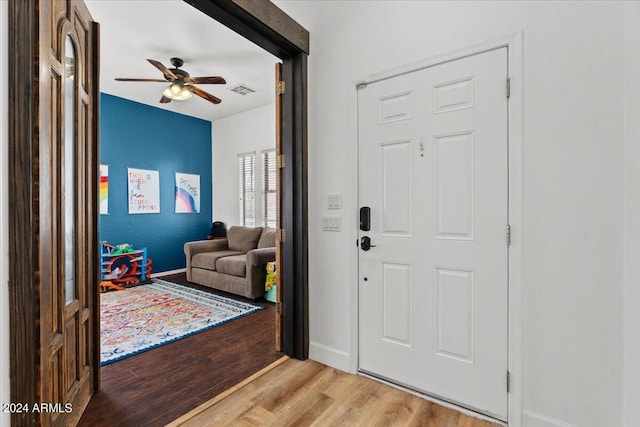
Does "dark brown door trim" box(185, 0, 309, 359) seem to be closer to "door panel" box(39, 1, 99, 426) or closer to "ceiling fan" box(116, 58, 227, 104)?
"door panel" box(39, 1, 99, 426)

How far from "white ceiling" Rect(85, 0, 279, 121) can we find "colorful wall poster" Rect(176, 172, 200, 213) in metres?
1.48

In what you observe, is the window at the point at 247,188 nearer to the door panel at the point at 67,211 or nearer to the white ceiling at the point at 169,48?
the white ceiling at the point at 169,48

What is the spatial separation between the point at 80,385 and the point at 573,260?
2.68m

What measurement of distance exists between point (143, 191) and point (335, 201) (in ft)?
14.1

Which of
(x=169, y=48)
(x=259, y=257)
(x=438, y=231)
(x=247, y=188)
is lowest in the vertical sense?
(x=259, y=257)

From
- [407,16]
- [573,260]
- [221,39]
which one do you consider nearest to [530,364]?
[573,260]

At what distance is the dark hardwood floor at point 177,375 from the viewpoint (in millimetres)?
1838

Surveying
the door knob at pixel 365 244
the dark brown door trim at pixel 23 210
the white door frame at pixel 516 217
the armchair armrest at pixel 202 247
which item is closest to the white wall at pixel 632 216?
the white door frame at pixel 516 217

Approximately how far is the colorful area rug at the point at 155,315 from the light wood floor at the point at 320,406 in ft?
3.78

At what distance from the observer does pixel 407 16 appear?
2.04 m

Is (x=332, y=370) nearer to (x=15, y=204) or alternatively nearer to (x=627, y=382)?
(x=627, y=382)

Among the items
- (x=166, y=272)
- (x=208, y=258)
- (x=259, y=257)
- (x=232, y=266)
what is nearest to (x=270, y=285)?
(x=259, y=257)

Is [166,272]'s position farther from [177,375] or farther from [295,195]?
[295,195]

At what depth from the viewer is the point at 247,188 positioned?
585 centimetres
